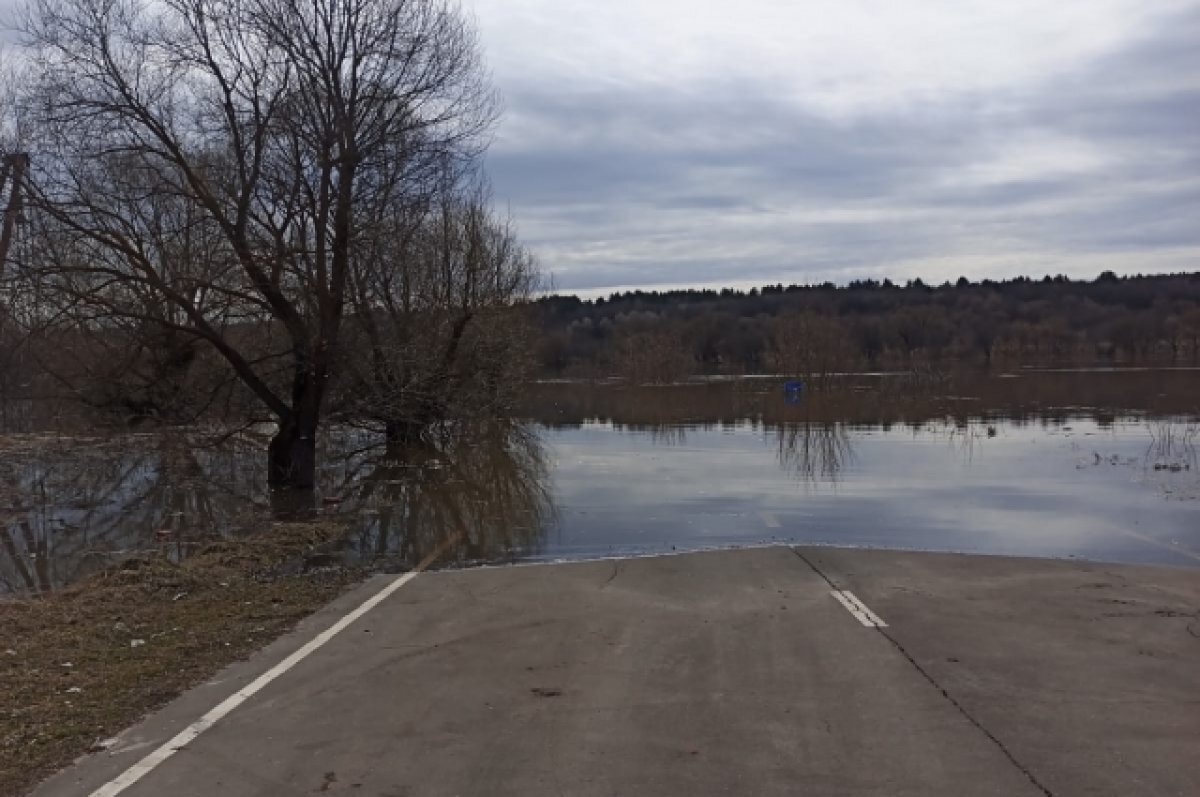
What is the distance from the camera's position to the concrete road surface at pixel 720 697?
5016 mm

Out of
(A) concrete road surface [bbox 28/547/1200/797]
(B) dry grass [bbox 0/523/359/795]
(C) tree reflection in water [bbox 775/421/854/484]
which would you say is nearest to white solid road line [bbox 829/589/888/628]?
(A) concrete road surface [bbox 28/547/1200/797]

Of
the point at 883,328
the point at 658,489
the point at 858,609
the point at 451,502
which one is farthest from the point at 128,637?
the point at 883,328

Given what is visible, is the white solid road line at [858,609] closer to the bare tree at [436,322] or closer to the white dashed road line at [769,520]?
the white dashed road line at [769,520]

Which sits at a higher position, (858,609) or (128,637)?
(858,609)

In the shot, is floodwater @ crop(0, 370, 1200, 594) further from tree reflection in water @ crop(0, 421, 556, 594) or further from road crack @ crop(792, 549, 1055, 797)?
road crack @ crop(792, 549, 1055, 797)

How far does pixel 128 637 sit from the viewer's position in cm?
820

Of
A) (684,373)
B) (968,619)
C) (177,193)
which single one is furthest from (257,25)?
(684,373)

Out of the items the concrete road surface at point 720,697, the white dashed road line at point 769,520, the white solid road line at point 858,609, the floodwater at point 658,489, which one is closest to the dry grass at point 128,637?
the concrete road surface at point 720,697

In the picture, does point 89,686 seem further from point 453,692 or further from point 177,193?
point 177,193

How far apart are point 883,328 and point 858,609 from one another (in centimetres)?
12806

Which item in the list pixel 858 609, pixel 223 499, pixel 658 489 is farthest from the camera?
pixel 223 499

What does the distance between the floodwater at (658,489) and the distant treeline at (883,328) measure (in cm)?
3206

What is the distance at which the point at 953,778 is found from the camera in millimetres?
4895

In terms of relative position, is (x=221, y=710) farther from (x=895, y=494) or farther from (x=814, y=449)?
(x=814, y=449)
